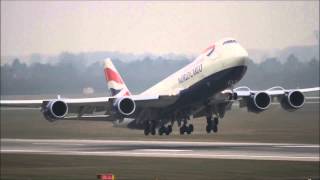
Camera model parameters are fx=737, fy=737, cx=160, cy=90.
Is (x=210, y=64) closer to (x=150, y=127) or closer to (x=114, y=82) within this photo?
(x=150, y=127)

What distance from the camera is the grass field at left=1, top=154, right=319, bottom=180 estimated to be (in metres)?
34.1

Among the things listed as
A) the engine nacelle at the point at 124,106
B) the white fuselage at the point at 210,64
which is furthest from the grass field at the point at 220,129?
the engine nacelle at the point at 124,106

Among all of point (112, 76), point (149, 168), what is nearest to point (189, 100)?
point (112, 76)

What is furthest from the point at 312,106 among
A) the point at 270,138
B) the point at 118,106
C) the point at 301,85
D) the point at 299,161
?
the point at 299,161

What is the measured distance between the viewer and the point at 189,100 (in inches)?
2030

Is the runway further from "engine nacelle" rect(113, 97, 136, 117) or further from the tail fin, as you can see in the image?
the tail fin

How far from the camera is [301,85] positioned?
102 metres

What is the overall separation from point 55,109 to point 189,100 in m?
9.33

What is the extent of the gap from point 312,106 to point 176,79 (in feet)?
118

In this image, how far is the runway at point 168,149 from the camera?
44188 millimetres

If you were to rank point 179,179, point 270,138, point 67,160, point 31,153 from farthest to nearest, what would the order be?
point 270,138 < point 31,153 < point 67,160 < point 179,179

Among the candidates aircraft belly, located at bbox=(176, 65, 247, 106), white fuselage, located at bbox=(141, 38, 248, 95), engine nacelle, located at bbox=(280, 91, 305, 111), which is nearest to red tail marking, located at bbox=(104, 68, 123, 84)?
white fuselage, located at bbox=(141, 38, 248, 95)

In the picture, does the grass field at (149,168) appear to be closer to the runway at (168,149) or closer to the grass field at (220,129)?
the runway at (168,149)

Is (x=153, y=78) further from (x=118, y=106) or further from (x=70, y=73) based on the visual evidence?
(x=118, y=106)
